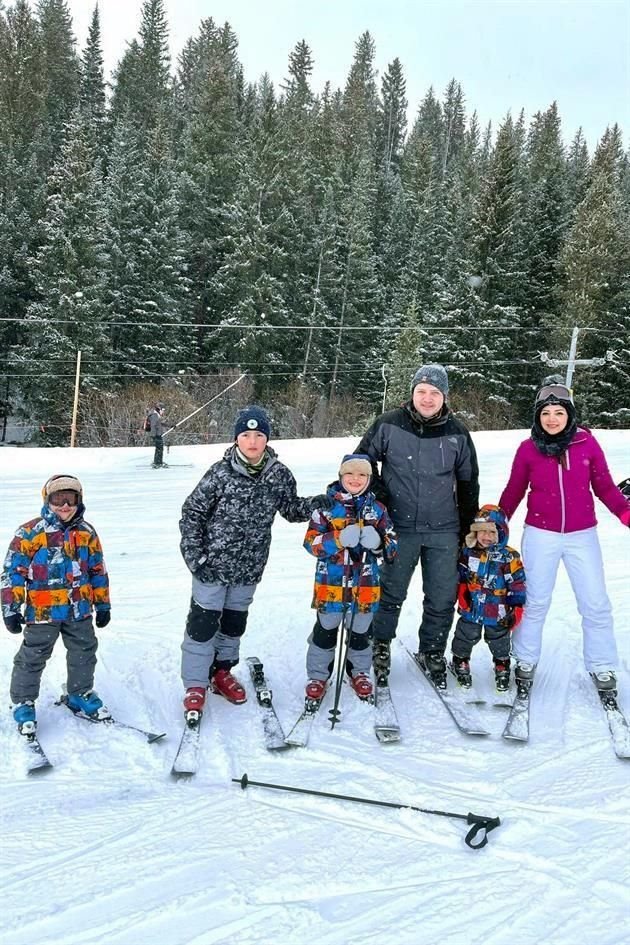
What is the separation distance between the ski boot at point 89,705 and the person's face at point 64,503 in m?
0.88

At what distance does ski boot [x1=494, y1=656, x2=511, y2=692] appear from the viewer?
359 centimetres

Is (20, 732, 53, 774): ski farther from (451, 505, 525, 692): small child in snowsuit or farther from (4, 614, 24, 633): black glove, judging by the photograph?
(451, 505, 525, 692): small child in snowsuit

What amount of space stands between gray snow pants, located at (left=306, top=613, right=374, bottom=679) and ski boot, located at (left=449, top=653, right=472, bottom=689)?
0.56 m

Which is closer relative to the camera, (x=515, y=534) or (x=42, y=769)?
→ (x=42, y=769)

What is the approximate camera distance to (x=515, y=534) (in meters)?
7.38

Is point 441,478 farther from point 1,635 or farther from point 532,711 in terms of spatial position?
point 1,635

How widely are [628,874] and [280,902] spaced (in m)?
1.17

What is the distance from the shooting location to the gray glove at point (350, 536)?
3.07 m

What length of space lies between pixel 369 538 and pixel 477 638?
3.48 feet

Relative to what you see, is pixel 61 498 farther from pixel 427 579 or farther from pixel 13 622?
pixel 427 579

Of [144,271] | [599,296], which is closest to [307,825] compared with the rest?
[144,271]

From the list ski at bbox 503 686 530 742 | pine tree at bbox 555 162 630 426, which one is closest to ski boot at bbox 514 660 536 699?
ski at bbox 503 686 530 742

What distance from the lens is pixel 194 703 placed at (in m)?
3.17

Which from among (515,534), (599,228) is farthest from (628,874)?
(599,228)
